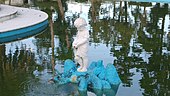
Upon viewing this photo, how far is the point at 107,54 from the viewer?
1132cm

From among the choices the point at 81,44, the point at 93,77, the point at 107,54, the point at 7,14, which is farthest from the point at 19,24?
the point at 93,77

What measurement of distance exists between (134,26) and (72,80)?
896 centimetres

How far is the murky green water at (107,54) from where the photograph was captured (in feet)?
26.2

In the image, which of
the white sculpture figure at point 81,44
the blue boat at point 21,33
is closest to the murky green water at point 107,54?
the blue boat at point 21,33

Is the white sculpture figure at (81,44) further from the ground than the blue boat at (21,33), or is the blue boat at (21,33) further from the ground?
the white sculpture figure at (81,44)

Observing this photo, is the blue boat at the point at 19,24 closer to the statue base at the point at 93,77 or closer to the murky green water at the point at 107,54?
the murky green water at the point at 107,54

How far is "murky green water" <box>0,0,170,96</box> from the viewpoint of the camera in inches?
314

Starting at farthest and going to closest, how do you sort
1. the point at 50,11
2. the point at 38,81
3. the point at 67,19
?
the point at 50,11, the point at 67,19, the point at 38,81

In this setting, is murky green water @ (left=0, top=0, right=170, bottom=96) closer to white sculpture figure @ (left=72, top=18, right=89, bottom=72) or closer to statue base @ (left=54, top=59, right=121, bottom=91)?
statue base @ (left=54, top=59, right=121, bottom=91)

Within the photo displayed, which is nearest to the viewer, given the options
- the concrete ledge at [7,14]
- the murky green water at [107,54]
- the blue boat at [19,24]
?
the murky green water at [107,54]

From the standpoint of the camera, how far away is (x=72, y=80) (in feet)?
26.5

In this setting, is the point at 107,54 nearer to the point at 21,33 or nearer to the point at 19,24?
the point at 21,33

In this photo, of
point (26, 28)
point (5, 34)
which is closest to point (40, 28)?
point (26, 28)

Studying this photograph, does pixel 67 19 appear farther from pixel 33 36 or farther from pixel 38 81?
pixel 38 81
